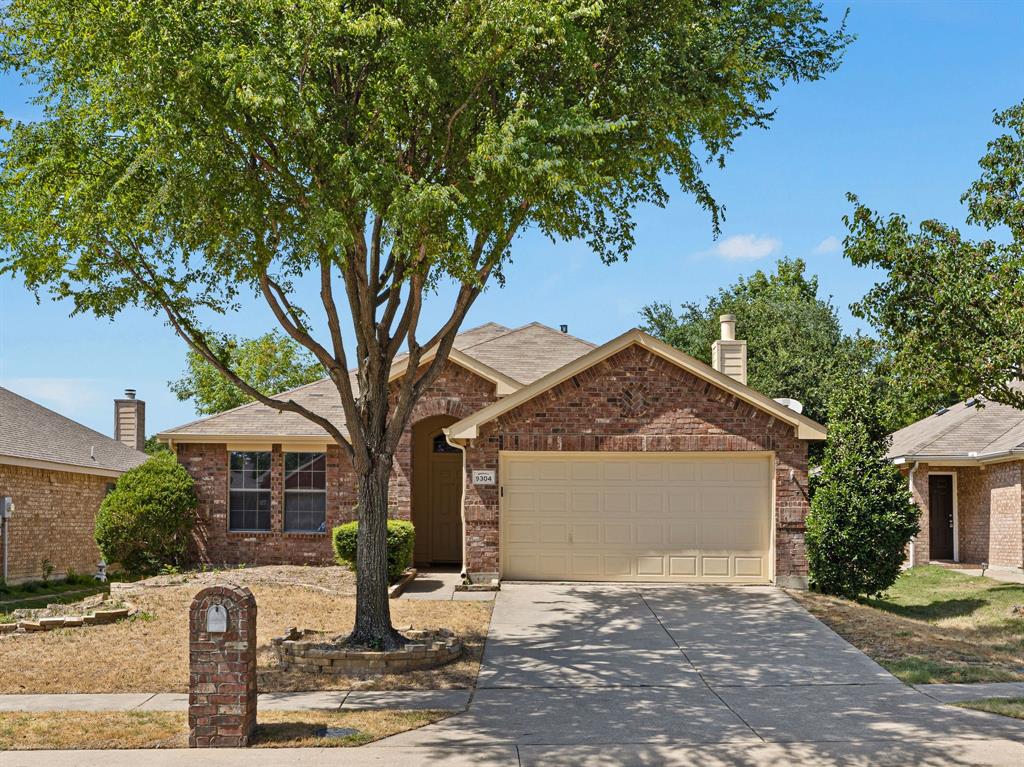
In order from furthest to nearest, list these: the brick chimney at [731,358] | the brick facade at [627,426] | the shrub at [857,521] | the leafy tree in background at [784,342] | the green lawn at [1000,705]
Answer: the leafy tree in background at [784,342], the brick chimney at [731,358], the brick facade at [627,426], the shrub at [857,521], the green lawn at [1000,705]

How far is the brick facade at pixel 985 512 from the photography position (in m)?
21.2

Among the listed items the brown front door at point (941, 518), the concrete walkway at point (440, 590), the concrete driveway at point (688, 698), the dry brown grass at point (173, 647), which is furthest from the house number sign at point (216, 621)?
the brown front door at point (941, 518)

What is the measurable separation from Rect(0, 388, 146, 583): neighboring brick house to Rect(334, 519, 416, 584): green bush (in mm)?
8325

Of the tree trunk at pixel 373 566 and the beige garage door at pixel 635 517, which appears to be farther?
the beige garage door at pixel 635 517

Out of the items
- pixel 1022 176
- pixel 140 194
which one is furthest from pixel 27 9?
pixel 1022 176

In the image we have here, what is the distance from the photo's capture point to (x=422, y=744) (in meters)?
8.52

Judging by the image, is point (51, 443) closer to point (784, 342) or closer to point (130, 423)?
point (130, 423)

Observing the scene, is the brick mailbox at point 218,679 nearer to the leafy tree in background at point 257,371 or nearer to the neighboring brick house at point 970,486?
the neighboring brick house at point 970,486

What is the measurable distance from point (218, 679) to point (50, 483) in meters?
17.3

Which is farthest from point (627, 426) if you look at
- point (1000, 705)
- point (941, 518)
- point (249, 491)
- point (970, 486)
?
point (941, 518)

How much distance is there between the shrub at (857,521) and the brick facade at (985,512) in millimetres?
6391

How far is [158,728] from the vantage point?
9.00 meters

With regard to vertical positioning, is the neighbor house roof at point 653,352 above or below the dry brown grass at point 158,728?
above

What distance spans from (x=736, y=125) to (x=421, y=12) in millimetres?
4908
